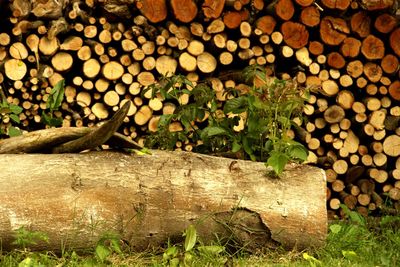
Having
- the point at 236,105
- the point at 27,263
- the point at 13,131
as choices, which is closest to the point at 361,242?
the point at 236,105

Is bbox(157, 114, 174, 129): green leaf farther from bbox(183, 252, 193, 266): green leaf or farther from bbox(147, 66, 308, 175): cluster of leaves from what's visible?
bbox(183, 252, 193, 266): green leaf

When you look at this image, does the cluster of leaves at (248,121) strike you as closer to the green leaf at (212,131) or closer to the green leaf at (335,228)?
the green leaf at (212,131)

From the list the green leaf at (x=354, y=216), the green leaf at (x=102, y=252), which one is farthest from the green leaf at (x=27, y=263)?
the green leaf at (x=354, y=216)

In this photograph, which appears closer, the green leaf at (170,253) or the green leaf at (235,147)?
the green leaf at (170,253)

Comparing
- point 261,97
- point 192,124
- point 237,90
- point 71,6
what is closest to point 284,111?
point 261,97

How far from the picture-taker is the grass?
11.7 feet

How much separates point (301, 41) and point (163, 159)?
161 centimetres

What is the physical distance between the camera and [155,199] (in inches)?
150

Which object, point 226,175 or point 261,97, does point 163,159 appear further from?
point 261,97

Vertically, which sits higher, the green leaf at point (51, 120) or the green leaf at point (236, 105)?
the green leaf at point (236, 105)

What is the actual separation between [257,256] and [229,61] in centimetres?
156

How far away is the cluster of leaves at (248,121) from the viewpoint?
13.6 feet

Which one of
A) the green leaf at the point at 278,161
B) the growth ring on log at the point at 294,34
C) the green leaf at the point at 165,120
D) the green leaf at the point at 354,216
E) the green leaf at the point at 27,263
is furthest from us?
the growth ring on log at the point at 294,34

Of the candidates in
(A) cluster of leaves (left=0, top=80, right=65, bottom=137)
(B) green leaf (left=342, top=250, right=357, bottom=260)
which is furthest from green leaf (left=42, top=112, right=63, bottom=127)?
(B) green leaf (left=342, top=250, right=357, bottom=260)
